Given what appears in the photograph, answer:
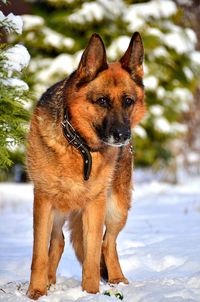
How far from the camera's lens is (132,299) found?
4875 millimetres

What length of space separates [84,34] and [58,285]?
12.1 m

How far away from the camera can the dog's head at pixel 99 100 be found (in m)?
5.31

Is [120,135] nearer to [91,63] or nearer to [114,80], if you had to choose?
[114,80]

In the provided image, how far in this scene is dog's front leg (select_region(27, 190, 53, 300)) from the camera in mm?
5250

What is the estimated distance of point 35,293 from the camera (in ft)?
17.0

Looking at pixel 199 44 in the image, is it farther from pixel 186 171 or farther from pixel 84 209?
pixel 84 209

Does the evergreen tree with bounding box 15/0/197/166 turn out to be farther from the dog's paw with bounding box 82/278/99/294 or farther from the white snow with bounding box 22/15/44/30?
the dog's paw with bounding box 82/278/99/294

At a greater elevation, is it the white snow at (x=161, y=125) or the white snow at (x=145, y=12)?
the white snow at (x=145, y=12)

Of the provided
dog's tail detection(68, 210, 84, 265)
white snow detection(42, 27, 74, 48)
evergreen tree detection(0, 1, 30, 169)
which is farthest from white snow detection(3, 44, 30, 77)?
white snow detection(42, 27, 74, 48)

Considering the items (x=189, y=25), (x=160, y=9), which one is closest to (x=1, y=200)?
(x=160, y=9)

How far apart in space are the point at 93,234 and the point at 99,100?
116 centimetres

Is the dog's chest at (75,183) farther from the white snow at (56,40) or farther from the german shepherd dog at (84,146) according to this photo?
the white snow at (56,40)

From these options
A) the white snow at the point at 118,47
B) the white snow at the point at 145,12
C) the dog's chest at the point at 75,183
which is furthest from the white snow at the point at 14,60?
the white snow at the point at 145,12

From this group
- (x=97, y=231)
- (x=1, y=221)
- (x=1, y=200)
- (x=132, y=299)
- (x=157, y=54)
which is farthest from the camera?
(x=157, y=54)
